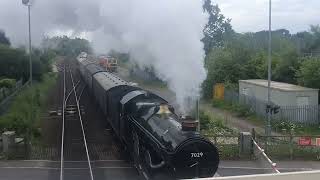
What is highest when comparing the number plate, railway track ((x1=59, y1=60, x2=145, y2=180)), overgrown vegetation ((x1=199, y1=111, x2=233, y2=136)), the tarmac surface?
the number plate

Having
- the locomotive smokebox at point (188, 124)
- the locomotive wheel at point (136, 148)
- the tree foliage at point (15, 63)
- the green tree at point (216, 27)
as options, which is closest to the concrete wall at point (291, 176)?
the locomotive smokebox at point (188, 124)

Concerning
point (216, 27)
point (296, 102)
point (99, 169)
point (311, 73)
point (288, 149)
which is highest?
point (216, 27)

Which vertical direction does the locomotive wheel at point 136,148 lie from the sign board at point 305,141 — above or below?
above

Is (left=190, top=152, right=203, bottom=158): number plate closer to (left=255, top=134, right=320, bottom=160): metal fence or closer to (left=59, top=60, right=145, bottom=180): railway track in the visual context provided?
(left=59, top=60, right=145, bottom=180): railway track

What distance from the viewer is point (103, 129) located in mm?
25031

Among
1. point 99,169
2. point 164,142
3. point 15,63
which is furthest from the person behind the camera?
point 15,63

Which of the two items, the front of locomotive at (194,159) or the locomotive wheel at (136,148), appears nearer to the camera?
the front of locomotive at (194,159)

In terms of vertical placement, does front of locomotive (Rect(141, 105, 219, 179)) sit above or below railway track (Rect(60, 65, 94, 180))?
above

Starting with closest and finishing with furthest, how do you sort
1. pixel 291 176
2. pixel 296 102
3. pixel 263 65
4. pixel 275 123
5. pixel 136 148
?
pixel 291 176, pixel 136 148, pixel 275 123, pixel 296 102, pixel 263 65

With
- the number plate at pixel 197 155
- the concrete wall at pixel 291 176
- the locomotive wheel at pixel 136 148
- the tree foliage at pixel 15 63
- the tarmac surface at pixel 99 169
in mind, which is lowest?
the tarmac surface at pixel 99 169

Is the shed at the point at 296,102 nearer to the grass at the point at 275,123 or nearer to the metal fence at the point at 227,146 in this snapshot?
the grass at the point at 275,123

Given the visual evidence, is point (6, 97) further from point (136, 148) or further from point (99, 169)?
point (136, 148)

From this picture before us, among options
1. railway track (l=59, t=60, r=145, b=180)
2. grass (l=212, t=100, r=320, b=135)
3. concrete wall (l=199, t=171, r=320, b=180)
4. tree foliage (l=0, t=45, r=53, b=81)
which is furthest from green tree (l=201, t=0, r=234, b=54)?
concrete wall (l=199, t=171, r=320, b=180)

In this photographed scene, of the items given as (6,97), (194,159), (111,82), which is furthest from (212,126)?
(6,97)
